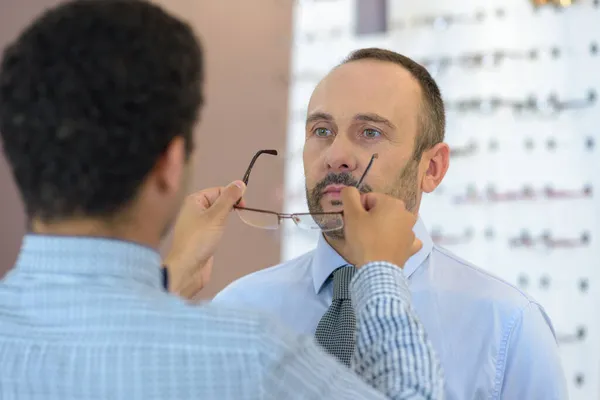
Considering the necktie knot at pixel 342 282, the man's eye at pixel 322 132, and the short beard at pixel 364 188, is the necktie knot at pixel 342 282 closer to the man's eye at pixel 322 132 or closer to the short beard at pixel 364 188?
the short beard at pixel 364 188

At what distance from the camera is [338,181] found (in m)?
1.94

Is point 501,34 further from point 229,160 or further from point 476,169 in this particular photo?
point 229,160

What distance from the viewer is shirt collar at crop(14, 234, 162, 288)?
995mm

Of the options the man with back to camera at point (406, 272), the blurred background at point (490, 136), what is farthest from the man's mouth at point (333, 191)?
the blurred background at point (490, 136)

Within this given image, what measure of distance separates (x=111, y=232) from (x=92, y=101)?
→ 0.55 ft

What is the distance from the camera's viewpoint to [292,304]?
6.49 feet

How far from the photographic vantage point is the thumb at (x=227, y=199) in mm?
1735

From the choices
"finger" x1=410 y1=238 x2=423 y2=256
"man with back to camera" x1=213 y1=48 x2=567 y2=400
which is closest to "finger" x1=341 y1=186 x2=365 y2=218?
"finger" x1=410 y1=238 x2=423 y2=256

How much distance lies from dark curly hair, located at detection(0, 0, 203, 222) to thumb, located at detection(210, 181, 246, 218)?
0.72 metres

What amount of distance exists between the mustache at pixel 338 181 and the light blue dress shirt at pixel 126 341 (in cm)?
92

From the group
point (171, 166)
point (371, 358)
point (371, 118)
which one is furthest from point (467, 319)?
point (171, 166)

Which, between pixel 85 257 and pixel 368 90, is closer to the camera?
pixel 85 257

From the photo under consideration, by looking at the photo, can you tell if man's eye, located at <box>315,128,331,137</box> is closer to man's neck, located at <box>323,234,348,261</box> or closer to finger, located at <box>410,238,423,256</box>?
man's neck, located at <box>323,234,348,261</box>

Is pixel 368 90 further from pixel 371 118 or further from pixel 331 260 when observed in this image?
pixel 331 260
